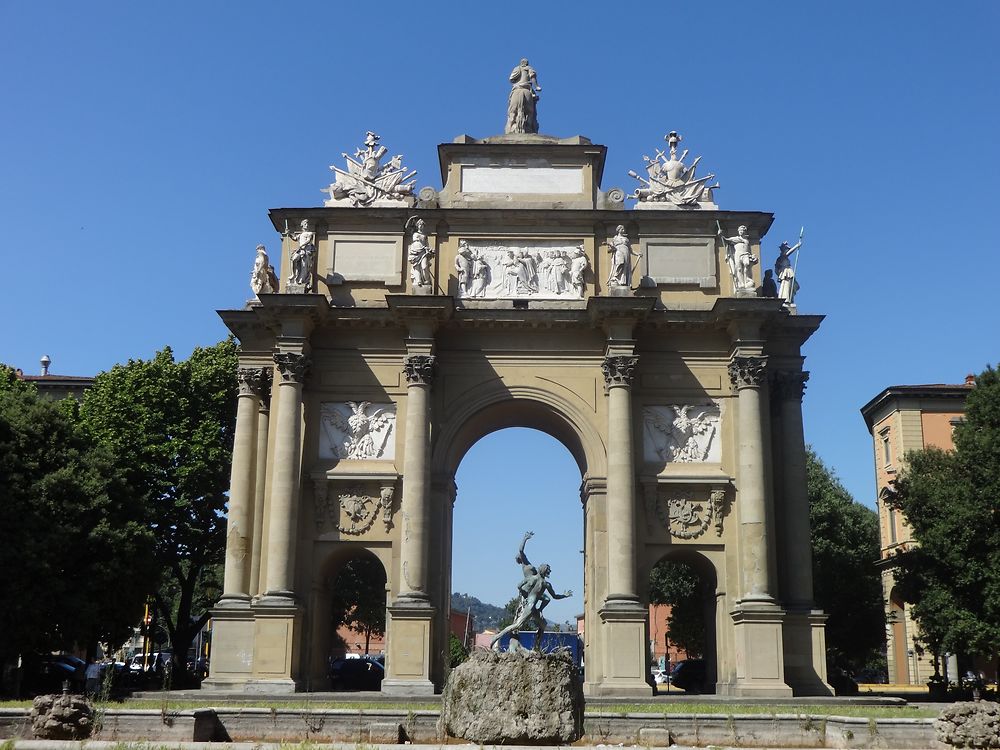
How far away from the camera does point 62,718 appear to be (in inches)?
653

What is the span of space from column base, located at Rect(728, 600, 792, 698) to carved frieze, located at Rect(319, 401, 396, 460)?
11183 millimetres

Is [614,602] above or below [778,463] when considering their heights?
below

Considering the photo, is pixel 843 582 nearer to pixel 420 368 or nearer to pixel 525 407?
pixel 525 407

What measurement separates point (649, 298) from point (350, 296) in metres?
9.11

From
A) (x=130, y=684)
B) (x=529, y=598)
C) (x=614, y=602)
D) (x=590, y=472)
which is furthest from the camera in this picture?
(x=130, y=684)

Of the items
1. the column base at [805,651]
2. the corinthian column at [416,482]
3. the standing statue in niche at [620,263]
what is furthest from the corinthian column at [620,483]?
the corinthian column at [416,482]

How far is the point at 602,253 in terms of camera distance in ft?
109

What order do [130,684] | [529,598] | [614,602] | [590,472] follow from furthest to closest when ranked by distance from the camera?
1. [130,684]
2. [590,472]
3. [614,602]
4. [529,598]

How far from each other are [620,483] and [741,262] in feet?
25.0

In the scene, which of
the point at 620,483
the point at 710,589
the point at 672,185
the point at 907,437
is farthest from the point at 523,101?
the point at 907,437

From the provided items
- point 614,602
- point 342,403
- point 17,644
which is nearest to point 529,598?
point 614,602

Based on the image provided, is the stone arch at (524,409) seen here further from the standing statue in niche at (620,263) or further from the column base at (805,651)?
the column base at (805,651)

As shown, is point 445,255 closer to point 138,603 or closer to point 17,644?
point 138,603

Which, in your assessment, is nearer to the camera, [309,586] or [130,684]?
[309,586]
